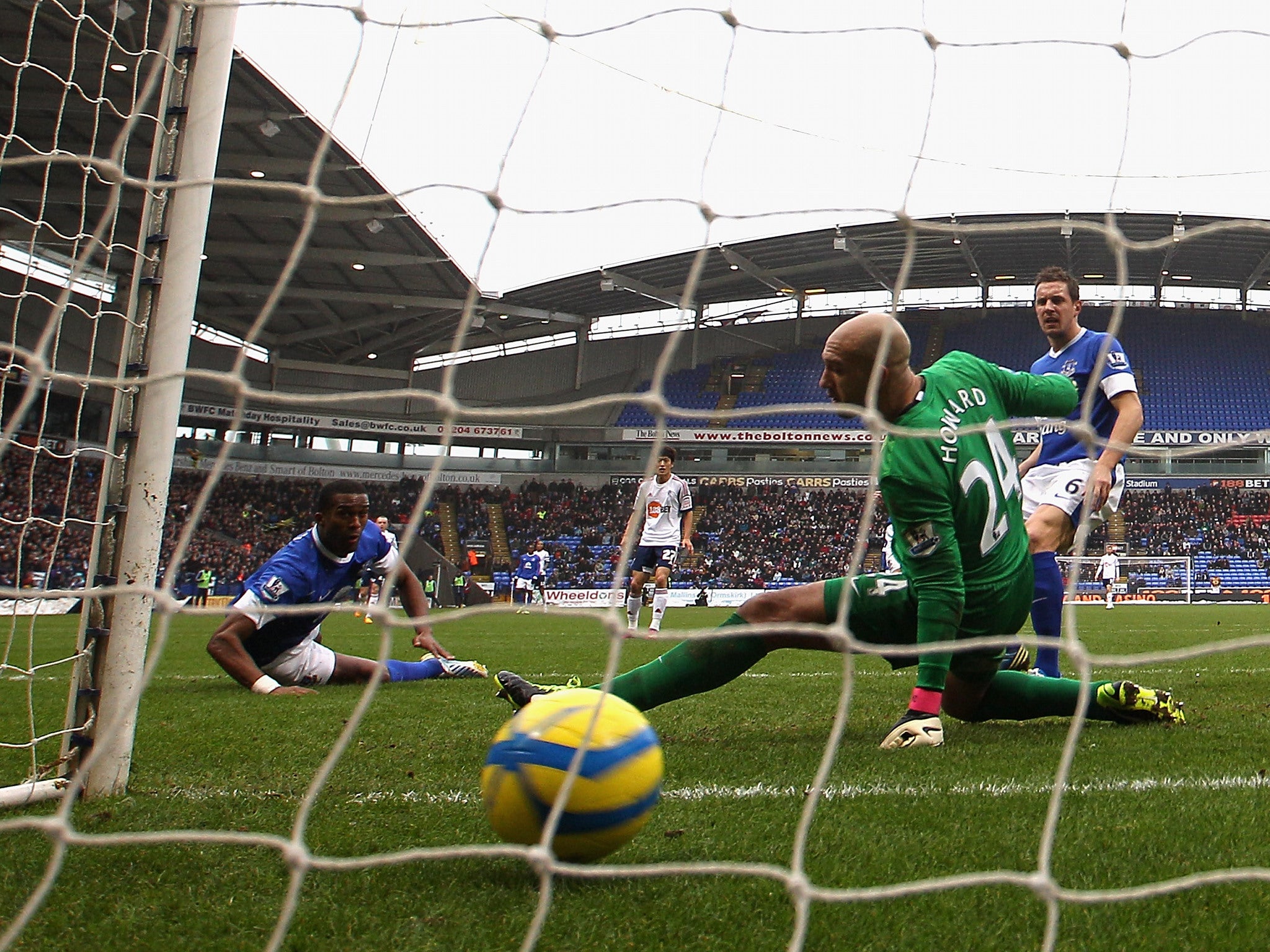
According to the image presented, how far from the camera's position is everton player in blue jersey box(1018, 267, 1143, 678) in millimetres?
4434

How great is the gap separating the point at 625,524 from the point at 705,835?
1134 inches

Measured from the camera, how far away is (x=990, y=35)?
277cm

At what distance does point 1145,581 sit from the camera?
25781 millimetres

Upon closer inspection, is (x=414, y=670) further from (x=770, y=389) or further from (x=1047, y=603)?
(x=770, y=389)

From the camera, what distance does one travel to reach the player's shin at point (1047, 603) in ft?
14.3

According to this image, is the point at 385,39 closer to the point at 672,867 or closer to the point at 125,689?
the point at 125,689

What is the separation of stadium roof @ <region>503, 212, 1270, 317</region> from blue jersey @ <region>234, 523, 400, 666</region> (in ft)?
48.4

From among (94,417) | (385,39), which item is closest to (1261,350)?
(94,417)

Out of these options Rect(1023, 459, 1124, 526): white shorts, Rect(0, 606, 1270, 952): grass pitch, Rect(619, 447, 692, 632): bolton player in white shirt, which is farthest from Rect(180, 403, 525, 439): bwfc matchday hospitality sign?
Rect(0, 606, 1270, 952): grass pitch

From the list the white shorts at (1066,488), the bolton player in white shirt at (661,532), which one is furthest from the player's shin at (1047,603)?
the bolton player in white shirt at (661,532)

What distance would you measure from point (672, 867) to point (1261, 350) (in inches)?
1520

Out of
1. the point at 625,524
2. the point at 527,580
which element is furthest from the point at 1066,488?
the point at 625,524

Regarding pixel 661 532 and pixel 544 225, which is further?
pixel 661 532

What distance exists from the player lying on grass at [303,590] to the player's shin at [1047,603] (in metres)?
2.58
